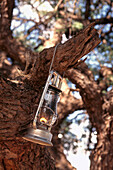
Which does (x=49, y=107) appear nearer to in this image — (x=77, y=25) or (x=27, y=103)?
(x=27, y=103)

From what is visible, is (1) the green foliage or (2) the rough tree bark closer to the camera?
(2) the rough tree bark

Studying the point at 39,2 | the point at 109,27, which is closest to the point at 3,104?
the point at 39,2

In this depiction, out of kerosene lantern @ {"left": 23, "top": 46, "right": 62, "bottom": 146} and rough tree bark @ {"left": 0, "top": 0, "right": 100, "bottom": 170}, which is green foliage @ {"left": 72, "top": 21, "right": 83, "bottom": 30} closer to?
rough tree bark @ {"left": 0, "top": 0, "right": 100, "bottom": 170}

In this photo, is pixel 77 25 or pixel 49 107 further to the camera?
pixel 77 25

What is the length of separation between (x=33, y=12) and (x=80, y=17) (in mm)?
745

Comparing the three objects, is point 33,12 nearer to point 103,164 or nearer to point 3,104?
point 103,164

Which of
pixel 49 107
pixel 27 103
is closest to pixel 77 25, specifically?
pixel 27 103

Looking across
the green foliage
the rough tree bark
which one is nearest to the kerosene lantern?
the rough tree bark

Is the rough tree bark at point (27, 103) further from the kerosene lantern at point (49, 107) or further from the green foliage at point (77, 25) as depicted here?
the green foliage at point (77, 25)

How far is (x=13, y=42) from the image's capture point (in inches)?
120

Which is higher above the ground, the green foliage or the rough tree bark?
the green foliage

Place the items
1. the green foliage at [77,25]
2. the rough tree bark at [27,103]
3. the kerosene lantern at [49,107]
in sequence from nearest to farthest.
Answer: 1. the kerosene lantern at [49,107]
2. the rough tree bark at [27,103]
3. the green foliage at [77,25]

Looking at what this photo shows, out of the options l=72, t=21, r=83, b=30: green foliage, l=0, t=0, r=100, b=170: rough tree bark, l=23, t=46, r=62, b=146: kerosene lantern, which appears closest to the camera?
l=23, t=46, r=62, b=146: kerosene lantern

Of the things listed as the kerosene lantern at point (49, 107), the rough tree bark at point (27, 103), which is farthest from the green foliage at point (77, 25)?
the kerosene lantern at point (49, 107)
